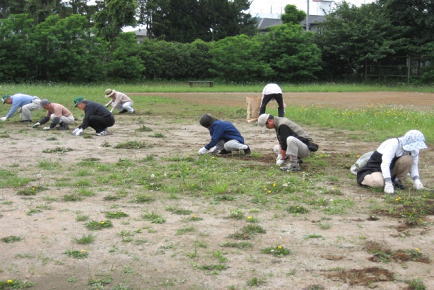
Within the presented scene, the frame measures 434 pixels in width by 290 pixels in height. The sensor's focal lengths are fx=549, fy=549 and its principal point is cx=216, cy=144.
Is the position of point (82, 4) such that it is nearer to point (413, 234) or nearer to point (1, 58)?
point (1, 58)

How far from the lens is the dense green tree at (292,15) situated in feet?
177

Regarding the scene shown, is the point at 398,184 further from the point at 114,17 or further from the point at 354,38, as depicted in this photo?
the point at 114,17

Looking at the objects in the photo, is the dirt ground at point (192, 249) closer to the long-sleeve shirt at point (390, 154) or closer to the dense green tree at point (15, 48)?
the long-sleeve shirt at point (390, 154)

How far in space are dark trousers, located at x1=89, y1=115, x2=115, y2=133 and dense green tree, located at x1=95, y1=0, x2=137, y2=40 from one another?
3298cm

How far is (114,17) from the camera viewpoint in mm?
46188

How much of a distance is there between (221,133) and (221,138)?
0.54 ft

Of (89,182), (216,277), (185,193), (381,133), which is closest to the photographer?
(216,277)

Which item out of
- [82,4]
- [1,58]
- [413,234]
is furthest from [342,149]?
[82,4]

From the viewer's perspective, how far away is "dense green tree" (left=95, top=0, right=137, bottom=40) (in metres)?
45.5

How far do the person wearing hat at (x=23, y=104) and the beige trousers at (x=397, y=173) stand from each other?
11.5 meters

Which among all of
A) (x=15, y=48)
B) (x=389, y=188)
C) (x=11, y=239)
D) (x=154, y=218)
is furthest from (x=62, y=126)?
(x=15, y=48)

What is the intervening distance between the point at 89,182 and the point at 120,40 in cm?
3828

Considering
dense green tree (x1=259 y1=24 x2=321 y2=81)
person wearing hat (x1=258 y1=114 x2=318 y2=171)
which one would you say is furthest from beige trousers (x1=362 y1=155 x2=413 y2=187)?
dense green tree (x1=259 y1=24 x2=321 y2=81)

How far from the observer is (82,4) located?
61.3 meters
